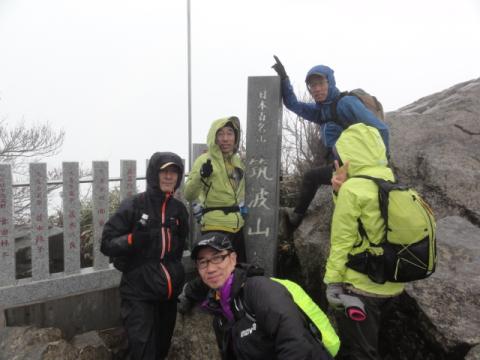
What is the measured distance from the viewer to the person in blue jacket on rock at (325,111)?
11.1 ft

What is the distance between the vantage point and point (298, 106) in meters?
4.20

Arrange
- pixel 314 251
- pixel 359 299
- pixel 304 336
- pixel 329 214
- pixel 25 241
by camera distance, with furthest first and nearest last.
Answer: pixel 25 241, pixel 329 214, pixel 314 251, pixel 359 299, pixel 304 336

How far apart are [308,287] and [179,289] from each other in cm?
175

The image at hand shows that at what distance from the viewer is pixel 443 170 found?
4.38 meters

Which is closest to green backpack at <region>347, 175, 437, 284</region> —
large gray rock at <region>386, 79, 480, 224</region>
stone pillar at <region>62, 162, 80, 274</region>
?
large gray rock at <region>386, 79, 480, 224</region>

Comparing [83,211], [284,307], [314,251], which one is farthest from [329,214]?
[83,211]

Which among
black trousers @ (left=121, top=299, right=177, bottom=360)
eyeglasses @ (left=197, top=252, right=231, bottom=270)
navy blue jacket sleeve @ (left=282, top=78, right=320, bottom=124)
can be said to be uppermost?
navy blue jacket sleeve @ (left=282, top=78, right=320, bottom=124)

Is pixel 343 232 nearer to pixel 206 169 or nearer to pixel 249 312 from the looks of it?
pixel 249 312

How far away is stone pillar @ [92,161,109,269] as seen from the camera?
4.30 meters

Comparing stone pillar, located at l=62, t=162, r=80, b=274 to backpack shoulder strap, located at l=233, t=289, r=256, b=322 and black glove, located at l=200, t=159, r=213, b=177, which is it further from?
backpack shoulder strap, located at l=233, t=289, r=256, b=322

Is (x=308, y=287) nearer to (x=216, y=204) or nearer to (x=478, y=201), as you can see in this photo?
(x=216, y=204)

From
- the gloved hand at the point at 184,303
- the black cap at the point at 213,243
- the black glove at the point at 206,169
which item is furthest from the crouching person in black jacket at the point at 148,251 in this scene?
the black cap at the point at 213,243

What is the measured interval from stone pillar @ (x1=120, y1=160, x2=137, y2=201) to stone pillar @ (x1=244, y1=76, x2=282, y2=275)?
5.19ft

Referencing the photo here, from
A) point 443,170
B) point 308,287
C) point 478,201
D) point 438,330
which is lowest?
point 308,287
